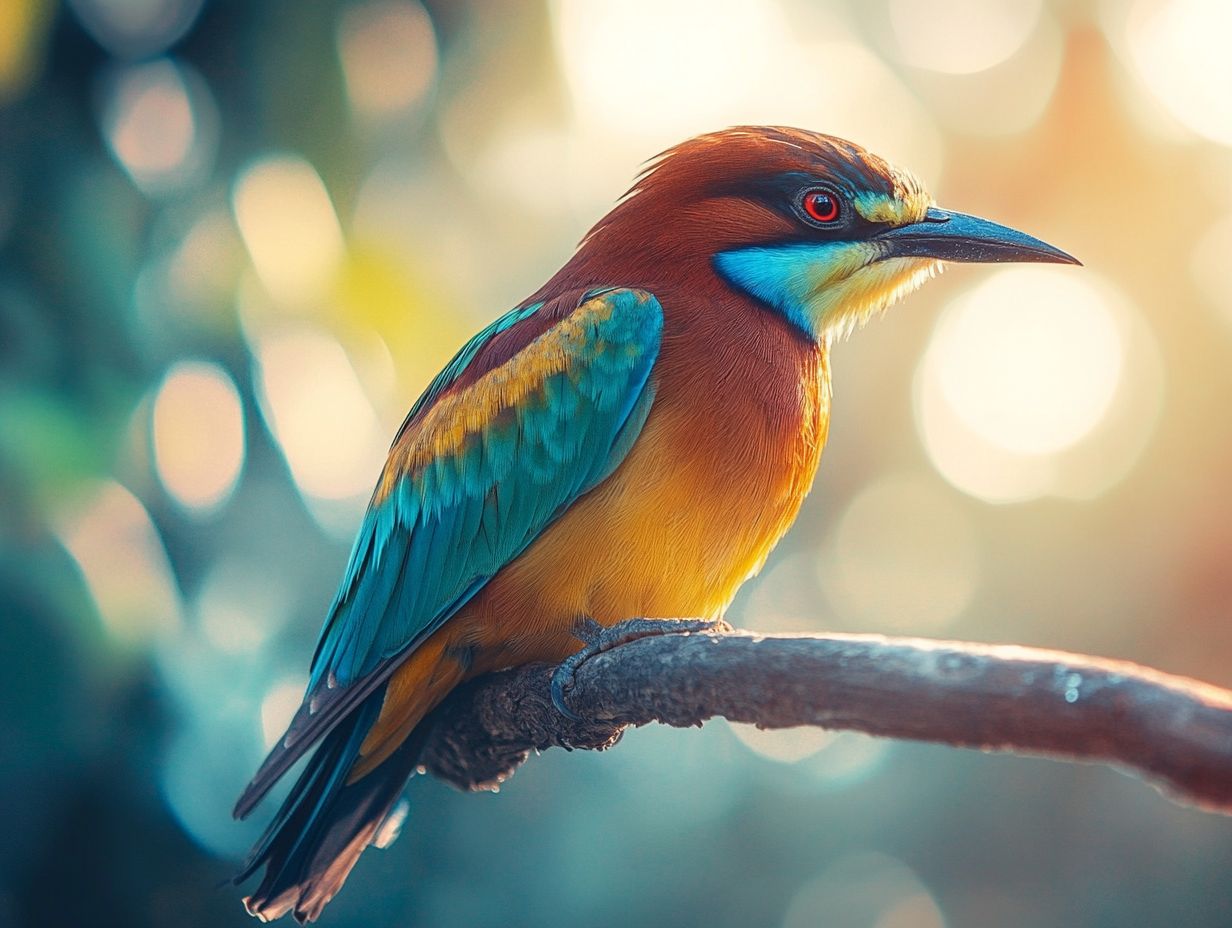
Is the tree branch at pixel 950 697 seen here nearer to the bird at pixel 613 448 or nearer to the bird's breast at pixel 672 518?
the bird's breast at pixel 672 518

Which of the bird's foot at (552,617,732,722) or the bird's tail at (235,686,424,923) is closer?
the bird's foot at (552,617,732,722)

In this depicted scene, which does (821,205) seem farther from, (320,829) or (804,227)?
(320,829)

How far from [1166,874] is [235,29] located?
824cm

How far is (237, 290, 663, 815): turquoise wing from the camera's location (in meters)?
3.12

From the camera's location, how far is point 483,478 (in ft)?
11.0

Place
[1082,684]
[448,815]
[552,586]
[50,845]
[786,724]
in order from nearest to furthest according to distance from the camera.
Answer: [1082,684]
[786,724]
[552,586]
[50,845]
[448,815]

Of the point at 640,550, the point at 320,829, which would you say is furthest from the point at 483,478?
the point at 320,829

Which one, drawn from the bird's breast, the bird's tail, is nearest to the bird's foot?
the bird's breast

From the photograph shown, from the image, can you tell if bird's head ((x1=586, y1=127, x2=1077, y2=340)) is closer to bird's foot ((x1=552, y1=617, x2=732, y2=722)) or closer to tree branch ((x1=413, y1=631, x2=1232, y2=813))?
bird's foot ((x1=552, y1=617, x2=732, y2=722))

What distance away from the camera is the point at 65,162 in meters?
5.58

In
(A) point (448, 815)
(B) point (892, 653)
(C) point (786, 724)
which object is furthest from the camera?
(A) point (448, 815)

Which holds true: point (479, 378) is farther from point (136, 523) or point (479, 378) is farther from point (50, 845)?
point (50, 845)

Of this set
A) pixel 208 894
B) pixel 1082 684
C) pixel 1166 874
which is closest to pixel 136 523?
pixel 208 894

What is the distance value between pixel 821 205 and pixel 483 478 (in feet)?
4.05
